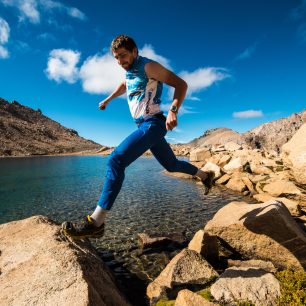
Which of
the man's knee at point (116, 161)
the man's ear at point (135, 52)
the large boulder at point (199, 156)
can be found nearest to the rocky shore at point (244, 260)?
the man's knee at point (116, 161)

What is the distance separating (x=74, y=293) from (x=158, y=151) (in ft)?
12.2

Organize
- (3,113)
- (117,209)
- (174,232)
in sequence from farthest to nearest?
(3,113), (117,209), (174,232)

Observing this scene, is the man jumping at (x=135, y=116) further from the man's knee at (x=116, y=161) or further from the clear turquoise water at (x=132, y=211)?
the clear turquoise water at (x=132, y=211)

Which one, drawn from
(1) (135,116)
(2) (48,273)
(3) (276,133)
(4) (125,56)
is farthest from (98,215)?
(3) (276,133)

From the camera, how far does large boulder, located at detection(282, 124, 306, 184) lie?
29.5 ft

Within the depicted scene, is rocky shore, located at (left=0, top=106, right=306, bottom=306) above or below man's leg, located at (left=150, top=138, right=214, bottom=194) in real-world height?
below

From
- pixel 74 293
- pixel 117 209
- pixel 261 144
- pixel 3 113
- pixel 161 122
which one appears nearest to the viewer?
pixel 74 293

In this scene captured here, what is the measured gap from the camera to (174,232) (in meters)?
12.8

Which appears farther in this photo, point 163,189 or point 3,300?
point 163,189

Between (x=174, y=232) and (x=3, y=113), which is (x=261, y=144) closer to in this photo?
(x=174, y=232)

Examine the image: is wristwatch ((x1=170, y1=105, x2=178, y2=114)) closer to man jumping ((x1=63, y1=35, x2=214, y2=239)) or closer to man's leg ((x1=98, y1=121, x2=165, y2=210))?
man jumping ((x1=63, y1=35, x2=214, y2=239))

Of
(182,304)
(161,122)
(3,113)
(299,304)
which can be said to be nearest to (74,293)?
(182,304)

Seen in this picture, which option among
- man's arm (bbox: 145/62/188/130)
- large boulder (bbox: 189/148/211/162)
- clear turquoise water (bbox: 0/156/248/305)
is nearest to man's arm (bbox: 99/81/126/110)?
man's arm (bbox: 145/62/188/130)

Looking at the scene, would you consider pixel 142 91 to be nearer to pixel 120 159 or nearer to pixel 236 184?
pixel 120 159
